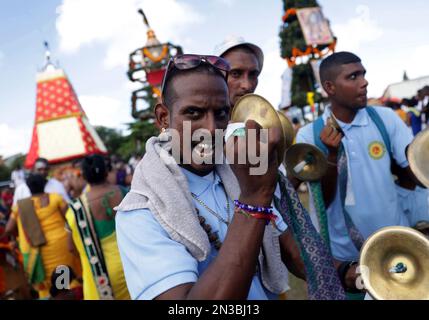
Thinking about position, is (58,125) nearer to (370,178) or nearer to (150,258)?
(370,178)

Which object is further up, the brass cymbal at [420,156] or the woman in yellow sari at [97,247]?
the brass cymbal at [420,156]

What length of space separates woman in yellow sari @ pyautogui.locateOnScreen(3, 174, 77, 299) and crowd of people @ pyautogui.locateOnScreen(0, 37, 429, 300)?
4.75ft

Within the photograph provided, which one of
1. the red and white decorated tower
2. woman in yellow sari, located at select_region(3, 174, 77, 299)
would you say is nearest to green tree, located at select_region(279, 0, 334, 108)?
the red and white decorated tower

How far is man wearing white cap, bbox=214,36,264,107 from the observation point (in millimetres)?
2256

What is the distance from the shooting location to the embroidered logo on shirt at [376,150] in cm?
255

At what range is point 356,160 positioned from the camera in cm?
256

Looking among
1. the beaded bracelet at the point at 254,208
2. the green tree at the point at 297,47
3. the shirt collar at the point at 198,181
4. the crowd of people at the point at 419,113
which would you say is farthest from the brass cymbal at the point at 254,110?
the green tree at the point at 297,47

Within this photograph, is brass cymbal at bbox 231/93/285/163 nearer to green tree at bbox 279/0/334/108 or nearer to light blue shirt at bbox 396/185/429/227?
light blue shirt at bbox 396/185/429/227

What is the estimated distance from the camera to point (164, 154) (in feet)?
4.24

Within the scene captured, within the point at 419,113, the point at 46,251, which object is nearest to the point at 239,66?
the point at 46,251

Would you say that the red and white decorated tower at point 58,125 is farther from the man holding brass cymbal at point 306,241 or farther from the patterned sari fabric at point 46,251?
the man holding brass cymbal at point 306,241

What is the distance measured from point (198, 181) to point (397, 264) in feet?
2.71

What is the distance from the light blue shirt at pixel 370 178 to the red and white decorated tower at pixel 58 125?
13.9 metres

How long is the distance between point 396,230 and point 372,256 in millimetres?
133
